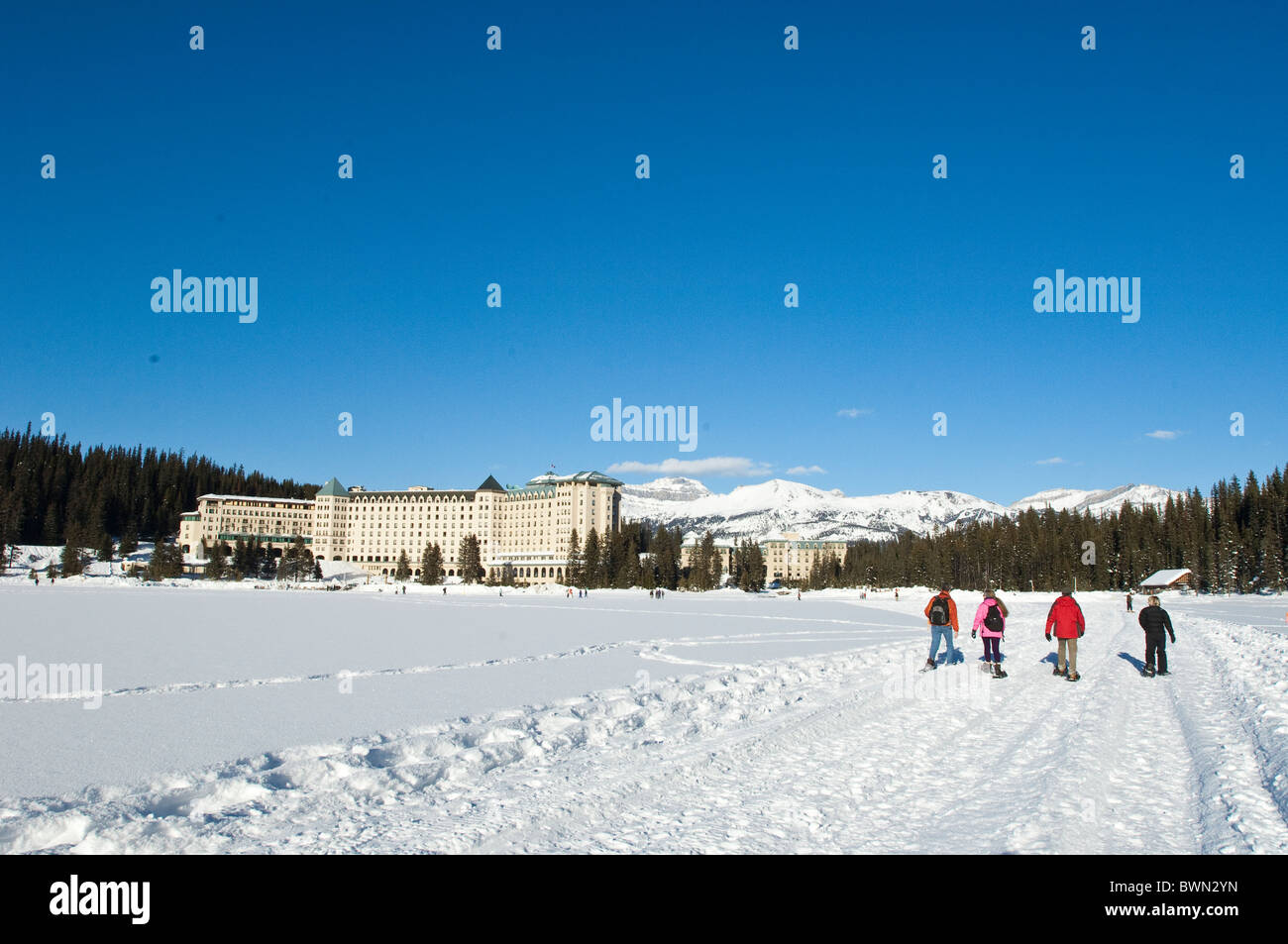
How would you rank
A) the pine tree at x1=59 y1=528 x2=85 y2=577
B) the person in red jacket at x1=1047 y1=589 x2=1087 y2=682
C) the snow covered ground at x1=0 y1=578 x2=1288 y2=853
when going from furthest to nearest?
the pine tree at x1=59 y1=528 x2=85 y2=577, the person in red jacket at x1=1047 y1=589 x2=1087 y2=682, the snow covered ground at x1=0 y1=578 x2=1288 y2=853

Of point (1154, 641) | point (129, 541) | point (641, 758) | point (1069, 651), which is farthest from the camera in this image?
point (129, 541)

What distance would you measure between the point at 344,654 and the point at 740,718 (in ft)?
39.5

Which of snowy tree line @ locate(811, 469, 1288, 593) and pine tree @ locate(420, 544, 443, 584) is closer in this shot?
snowy tree line @ locate(811, 469, 1288, 593)

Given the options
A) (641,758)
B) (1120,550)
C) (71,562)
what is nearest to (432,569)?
(71,562)

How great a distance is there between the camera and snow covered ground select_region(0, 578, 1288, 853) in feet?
20.3

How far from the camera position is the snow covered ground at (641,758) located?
20.3 feet

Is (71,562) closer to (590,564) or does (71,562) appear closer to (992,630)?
(590,564)

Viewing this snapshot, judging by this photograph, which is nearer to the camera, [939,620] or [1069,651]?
[1069,651]

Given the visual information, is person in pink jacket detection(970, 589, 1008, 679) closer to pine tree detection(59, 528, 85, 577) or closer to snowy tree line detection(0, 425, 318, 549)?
pine tree detection(59, 528, 85, 577)

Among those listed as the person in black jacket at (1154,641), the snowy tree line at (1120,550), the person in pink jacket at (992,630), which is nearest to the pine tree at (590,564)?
the snowy tree line at (1120,550)

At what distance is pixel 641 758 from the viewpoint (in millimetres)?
8891

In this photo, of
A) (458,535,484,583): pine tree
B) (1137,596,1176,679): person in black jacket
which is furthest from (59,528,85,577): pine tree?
(1137,596,1176,679): person in black jacket

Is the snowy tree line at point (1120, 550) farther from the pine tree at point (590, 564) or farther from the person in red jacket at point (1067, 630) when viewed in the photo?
the person in red jacket at point (1067, 630)
